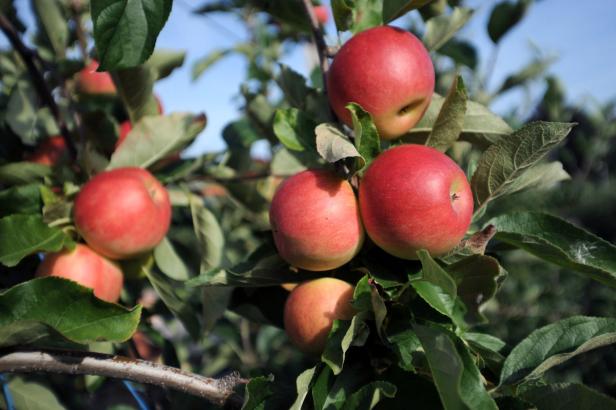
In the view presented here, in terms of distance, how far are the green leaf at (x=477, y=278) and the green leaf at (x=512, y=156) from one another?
134 mm

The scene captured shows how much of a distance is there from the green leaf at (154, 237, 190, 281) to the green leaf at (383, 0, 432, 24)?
0.64 meters

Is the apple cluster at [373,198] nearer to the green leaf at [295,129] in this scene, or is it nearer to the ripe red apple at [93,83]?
the green leaf at [295,129]

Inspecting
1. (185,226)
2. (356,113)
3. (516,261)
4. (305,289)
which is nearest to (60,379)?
(185,226)

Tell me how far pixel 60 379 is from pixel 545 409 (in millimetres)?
1637

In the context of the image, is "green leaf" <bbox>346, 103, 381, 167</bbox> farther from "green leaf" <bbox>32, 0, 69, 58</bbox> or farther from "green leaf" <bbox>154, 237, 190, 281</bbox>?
"green leaf" <bbox>32, 0, 69, 58</bbox>

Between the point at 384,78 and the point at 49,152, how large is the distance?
2.63 ft

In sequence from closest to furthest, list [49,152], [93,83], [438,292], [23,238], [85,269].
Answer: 1. [438,292]
2. [23,238]
3. [85,269]
4. [49,152]
5. [93,83]

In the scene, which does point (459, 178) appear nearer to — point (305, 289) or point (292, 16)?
Answer: point (305, 289)

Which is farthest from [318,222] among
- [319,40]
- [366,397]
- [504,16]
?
[504,16]

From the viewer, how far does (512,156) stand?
28.6 inches

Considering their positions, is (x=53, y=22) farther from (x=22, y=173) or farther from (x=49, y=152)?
(x=22, y=173)

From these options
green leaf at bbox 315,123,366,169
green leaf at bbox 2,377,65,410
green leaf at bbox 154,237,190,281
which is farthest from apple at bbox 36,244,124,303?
green leaf at bbox 315,123,366,169

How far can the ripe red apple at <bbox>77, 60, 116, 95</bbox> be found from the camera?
4.32 feet

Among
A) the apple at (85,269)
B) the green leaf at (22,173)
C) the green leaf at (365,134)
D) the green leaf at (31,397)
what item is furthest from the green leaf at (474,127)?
the green leaf at (31,397)
